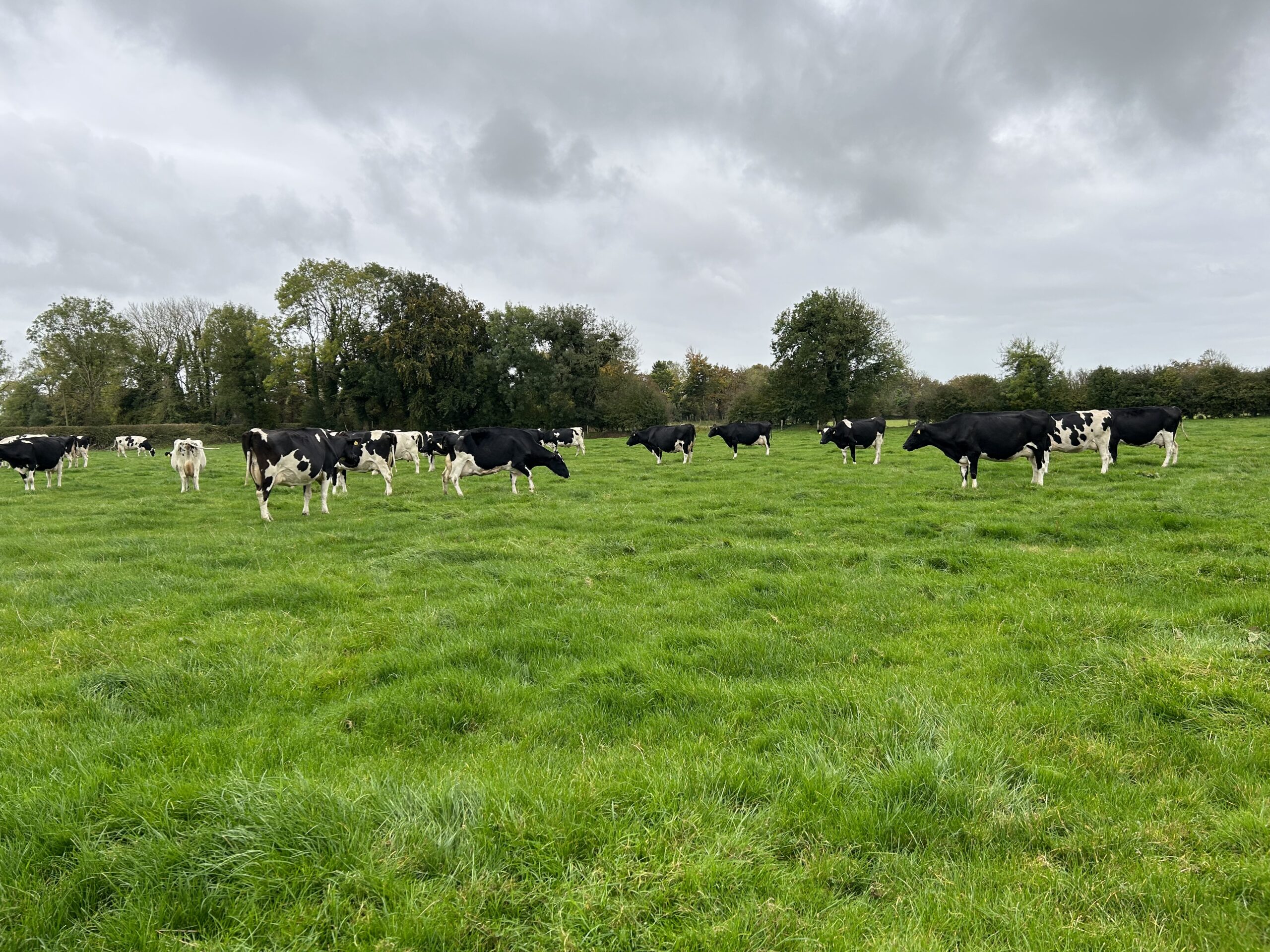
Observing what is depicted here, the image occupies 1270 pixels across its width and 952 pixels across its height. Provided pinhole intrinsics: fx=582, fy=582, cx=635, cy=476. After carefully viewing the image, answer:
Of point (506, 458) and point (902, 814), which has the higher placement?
point (506, 458)

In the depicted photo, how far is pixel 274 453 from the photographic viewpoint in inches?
496

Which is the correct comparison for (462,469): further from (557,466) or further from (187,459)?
(187,459)

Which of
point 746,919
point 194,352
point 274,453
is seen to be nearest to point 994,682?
point 746,919

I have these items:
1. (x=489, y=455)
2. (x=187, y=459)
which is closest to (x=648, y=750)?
(x=489, y=455)

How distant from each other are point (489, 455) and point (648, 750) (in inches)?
557

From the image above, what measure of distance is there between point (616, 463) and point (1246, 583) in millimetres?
19609

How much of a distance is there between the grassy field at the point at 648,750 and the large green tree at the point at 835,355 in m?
44.3

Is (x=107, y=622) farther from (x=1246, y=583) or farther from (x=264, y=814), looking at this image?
(x=1246, y=583)

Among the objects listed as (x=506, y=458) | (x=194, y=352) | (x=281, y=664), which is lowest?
(x=281, y=664)

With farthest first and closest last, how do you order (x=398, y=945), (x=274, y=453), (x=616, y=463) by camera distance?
(x=616, y=463) → (x=274, y=453) → (x=398, y=945)

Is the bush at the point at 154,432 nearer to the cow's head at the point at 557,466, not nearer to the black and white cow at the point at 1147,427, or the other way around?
the cow's head at the point at 557,466

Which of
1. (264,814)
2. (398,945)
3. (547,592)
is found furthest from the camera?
(547,592)

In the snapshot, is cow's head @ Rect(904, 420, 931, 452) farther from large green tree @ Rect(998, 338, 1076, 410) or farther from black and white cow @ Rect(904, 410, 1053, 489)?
large green tree @ Rect(998, 338, 1076, 410)

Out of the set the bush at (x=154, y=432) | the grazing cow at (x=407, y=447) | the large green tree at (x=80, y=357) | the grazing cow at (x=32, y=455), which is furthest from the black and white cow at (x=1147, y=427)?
the large green tree at (x=80, y=357)
